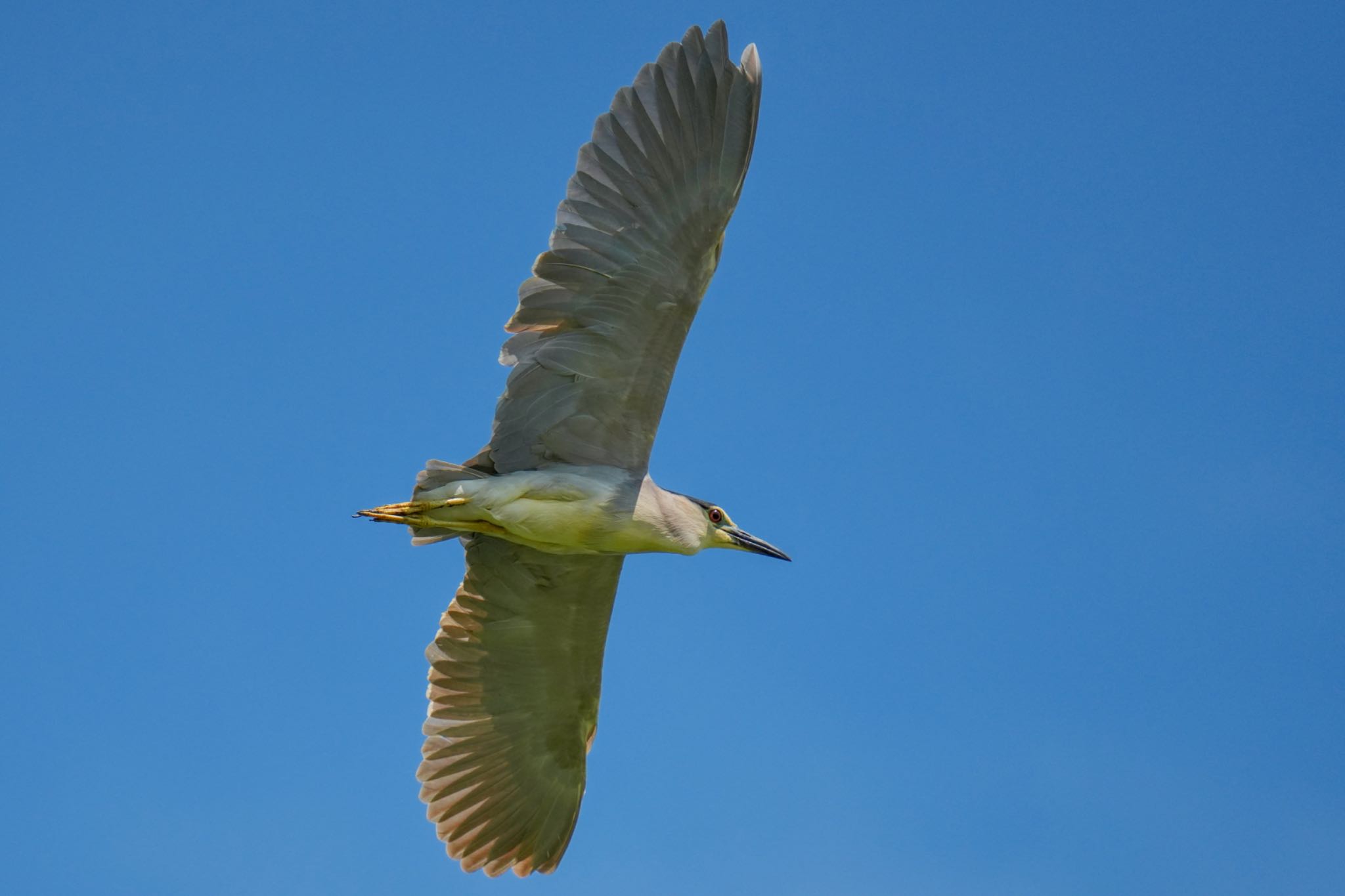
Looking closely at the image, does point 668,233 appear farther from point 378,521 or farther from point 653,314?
point 378,521

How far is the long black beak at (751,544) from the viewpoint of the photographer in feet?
29.9

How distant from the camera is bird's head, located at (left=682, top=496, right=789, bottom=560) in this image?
8.91 m

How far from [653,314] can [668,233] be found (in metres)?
0.47

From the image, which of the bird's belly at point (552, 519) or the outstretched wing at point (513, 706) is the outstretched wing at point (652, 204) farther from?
the outstretched wing at point (513, 706)

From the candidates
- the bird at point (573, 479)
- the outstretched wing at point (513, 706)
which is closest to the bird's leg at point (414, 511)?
the bird at point (573, 479)

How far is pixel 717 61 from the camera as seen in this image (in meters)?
7.68

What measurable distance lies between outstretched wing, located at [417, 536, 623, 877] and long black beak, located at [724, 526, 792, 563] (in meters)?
0.77

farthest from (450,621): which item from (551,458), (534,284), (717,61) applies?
(717,61)

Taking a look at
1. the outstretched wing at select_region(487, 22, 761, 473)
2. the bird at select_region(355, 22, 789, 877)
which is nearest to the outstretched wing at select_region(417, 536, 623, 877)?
the bird at select_region(355, 22, 789, 877)

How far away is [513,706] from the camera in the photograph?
381 inches

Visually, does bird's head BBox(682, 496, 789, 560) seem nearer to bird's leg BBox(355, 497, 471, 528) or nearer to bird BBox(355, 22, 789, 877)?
bird BBox(355, 22, 789, 877)

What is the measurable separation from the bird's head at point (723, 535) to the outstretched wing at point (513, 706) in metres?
0.65

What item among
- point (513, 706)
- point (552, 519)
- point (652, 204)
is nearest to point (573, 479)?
point (552, 519)

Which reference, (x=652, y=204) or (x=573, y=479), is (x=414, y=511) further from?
(x=652, y=204)
